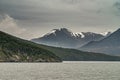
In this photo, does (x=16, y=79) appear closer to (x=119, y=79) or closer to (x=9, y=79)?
(x=9, y=79)

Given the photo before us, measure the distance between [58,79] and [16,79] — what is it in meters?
16.7

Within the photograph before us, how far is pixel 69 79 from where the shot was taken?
13688 centimetres

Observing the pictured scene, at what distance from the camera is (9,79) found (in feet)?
441

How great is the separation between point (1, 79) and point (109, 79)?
42688 millimetres

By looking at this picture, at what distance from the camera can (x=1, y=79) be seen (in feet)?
438

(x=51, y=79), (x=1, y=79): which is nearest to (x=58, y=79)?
(x=51, y=79)

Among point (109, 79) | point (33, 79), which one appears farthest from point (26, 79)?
point (109, 79)

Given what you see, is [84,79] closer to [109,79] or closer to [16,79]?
[109,79]

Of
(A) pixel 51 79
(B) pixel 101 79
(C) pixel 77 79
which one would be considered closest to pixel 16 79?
(A) pixel 51 79

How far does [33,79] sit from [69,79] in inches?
566

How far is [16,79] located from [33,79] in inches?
265

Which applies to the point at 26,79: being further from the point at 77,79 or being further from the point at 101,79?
the point at 101,79

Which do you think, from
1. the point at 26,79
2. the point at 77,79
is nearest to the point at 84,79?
the point at 77,79

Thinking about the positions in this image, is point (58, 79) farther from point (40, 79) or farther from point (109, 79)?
point (109, 79)
